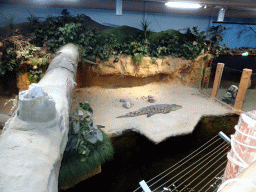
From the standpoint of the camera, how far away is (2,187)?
1.03 m

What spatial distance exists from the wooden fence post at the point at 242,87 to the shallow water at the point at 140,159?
3.85 feet

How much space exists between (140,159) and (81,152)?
1.37 meters

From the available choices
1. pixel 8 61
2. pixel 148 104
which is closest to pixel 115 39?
pixel 148 104

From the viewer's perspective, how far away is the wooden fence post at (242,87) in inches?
206

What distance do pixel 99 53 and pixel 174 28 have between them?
3.84 metres

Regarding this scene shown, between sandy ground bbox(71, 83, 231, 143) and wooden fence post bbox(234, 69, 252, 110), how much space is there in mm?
380

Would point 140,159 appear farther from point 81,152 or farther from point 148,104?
point 148,104

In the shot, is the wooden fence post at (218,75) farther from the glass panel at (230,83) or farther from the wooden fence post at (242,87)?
the wooden fence post at (242,87)

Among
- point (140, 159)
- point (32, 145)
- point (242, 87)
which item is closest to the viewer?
point (32, 145)

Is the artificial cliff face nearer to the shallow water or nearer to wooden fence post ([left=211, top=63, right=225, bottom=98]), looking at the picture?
wooden fence post ([left=211, top=63, right=225, bottom=98])

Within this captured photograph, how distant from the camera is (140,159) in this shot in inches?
145

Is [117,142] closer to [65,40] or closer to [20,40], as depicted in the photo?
[65,40]

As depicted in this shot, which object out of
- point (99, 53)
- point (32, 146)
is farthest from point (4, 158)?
point (99, 53)

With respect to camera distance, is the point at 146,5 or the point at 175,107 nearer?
the point at 175,107
